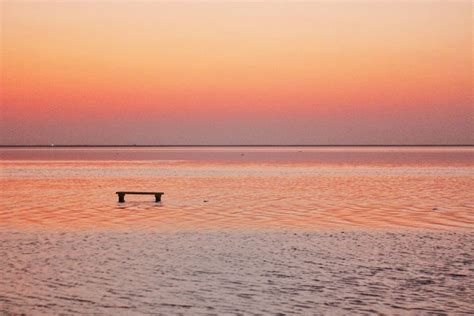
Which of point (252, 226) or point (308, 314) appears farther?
point (252, 226)

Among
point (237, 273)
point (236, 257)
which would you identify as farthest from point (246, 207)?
point (237, 273)

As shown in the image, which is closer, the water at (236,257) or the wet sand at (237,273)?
the wet sand at (237,273)

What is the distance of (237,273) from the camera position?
1859 centimetres

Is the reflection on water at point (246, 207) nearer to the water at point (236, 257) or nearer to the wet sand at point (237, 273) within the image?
the water at point (236, 257)

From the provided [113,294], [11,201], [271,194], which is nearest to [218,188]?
[271,194]

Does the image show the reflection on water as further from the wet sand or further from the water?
the wet sand

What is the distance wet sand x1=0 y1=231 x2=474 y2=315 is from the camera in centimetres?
1501

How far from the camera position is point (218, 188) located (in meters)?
55.8

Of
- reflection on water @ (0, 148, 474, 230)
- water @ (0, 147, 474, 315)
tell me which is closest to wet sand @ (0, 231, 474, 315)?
water @ (0, 147, 474, 315)

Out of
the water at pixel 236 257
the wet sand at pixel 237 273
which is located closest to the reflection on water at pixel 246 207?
the water at pixel 236 257

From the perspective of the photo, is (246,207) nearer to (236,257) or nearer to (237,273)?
(236,257)

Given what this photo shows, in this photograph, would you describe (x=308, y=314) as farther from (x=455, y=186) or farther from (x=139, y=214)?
(x=455, y=186)

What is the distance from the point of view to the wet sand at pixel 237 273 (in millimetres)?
15008

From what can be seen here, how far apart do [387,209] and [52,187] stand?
31.7 meters
